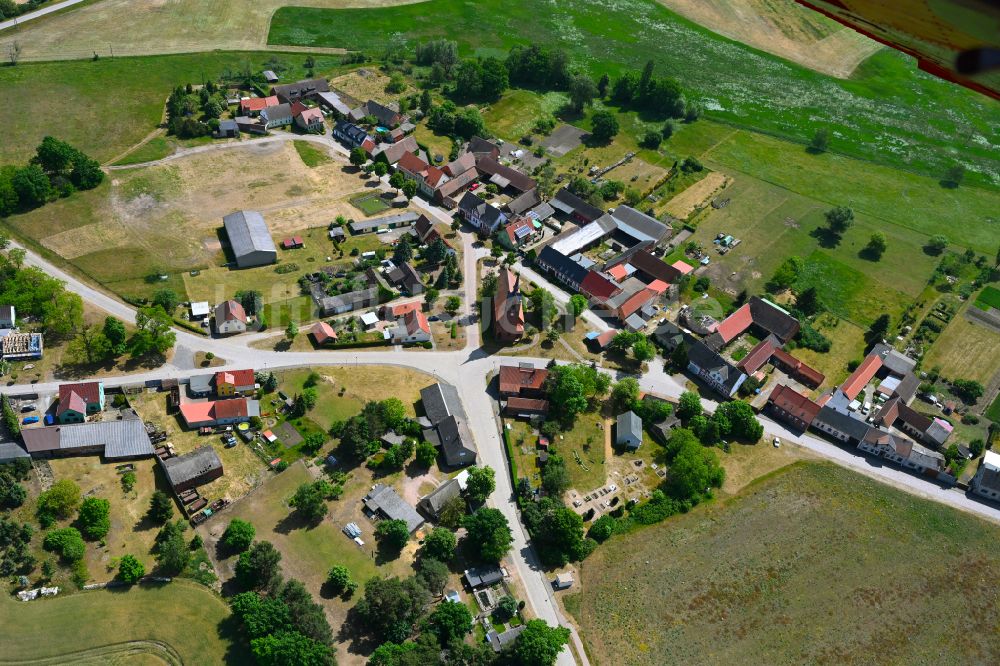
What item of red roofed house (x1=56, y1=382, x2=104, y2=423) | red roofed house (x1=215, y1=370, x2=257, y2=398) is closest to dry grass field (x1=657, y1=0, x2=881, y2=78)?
red roofed house (x1=215, y1=370, x2=257, y2=398)

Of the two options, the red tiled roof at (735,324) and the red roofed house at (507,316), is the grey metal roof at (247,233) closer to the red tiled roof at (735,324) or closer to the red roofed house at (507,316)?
the red roofed house at (507,316)

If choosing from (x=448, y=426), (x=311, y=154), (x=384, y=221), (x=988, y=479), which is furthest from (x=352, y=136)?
(x=988, y=479)

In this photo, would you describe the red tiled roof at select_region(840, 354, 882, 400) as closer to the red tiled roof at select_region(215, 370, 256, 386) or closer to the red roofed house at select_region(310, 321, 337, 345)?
the red roofed house at select_region(310, 321, 337, 345)

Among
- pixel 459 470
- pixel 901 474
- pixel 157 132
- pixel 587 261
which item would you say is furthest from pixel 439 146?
pixel 901 474

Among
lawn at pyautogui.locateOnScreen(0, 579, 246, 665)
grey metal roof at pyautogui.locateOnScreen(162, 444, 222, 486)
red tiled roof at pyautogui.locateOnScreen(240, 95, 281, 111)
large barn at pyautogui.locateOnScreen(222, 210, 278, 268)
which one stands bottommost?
lawn at pyautogui.locateOnScreen(0, 579, 246, 665)

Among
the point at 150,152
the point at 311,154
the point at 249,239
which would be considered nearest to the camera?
the point at 249,239

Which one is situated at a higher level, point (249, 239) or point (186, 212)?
point (249, 239)

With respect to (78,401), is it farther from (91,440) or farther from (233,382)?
(233,382)

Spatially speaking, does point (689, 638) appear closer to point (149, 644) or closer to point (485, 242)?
point (149, 644)

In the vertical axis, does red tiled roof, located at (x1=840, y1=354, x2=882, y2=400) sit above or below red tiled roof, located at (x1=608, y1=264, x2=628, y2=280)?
below
